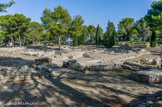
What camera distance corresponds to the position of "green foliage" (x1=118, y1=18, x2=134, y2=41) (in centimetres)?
5157

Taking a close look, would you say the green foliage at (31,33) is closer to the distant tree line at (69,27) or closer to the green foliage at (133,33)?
the distant tree line at (69,27)

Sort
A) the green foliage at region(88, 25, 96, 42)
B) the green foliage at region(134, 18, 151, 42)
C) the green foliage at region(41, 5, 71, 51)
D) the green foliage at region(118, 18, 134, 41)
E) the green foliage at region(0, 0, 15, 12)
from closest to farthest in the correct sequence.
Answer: the green foliage at region(0, 0, 15, 12), the green foliage at region(41, 5, 71, 51), the green foliage at region(134, 18, 151, 42), the green foliage at region(118, 18, 134, 41), the green foliage at region(88, 25, 96, 42)

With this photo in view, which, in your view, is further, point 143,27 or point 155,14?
point 143,27

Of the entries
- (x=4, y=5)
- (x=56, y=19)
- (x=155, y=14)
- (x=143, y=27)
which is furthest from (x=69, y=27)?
(x=143, y=27)

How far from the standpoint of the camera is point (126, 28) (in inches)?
2140

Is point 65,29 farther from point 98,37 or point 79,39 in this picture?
point 98,37

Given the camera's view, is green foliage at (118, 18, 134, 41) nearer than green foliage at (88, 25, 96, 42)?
Yes

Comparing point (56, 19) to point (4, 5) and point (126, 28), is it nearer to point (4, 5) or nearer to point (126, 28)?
point (4, 5)

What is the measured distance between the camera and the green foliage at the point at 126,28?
5157 cm

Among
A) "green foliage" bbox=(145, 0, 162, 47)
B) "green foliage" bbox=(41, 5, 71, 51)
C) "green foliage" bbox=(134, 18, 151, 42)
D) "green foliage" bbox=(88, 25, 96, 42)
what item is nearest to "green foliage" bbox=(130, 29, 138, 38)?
"green foliage" bbox=(134, 18, 151, 42)

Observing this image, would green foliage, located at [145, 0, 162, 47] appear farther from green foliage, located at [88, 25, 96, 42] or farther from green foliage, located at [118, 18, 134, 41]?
green foliage, located at [88, 25, 96, 42]

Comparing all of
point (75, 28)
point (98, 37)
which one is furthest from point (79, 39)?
point (75, 28)

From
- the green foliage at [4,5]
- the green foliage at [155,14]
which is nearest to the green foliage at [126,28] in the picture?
the green foliage at [155,14]

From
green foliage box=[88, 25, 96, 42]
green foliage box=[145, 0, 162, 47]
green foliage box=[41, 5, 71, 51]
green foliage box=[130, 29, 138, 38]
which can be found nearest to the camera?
green foliage box=[145, 0, 162, 47]
